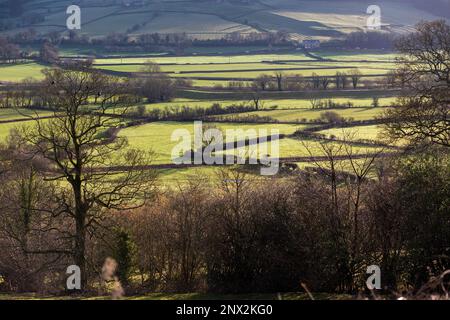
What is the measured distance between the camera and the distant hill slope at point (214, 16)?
5743 inches

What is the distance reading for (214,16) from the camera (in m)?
160

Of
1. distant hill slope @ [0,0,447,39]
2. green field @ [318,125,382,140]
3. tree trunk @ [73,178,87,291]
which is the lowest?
green field @ [318,125,382,140]

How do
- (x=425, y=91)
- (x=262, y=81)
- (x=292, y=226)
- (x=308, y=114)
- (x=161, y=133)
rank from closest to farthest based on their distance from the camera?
1. (x=425, y=91)
2. (x=292, y=226)
3. (x=161, y=133)
4. (x=308, y=114)
5. (x=262, y=81)

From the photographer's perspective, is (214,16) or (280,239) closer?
(280,239)

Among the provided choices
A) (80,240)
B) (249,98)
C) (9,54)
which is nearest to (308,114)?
(249,98)

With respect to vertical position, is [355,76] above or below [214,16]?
below

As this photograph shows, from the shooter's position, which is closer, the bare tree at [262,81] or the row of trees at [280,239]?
the row of trees at [280,239]

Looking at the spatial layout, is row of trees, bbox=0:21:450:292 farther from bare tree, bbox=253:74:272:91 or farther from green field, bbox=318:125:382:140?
bare tree, bbox=253:74:272:91

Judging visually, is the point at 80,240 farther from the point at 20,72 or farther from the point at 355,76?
the point at 20,72

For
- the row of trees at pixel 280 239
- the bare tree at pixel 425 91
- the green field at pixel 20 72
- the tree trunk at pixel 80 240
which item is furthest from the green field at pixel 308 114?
the tree trunk at pixel 80 240

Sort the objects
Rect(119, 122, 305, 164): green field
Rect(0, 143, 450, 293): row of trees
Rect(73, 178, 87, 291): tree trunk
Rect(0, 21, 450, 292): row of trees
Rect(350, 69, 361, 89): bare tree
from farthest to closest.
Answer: Rect(350, 69, 361, 89): bare tree, Rect(119, 122, 305, 164): green field, Rect(73, 178, 87, 291): tree trunk, Rect(0, 21, 450, 292): row of trees, Rect(0, 143, 450, 293): row of trees

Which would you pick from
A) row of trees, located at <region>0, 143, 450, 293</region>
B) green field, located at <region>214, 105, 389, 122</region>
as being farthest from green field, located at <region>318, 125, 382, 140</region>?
row of trees, located at <region>0, 143, 450, 293</region>

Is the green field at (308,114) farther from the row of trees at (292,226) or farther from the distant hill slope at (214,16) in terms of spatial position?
the distant hill slope at (214,16)

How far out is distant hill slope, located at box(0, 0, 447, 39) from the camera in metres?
146
